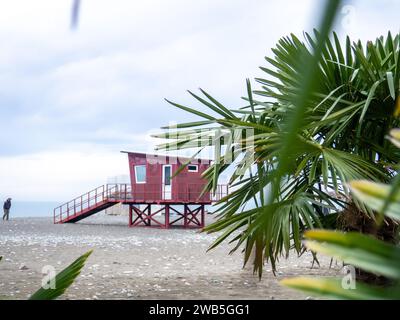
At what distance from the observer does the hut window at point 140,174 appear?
24516 millimetres

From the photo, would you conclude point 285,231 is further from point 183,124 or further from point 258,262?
point 183,124

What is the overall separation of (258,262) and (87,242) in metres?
11.8

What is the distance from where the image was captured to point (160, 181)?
23984 millimetres

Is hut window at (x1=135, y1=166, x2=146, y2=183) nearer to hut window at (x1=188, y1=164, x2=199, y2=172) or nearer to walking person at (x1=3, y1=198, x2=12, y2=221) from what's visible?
hut window at (x1=188, y1=164, x2=199, y2=172)

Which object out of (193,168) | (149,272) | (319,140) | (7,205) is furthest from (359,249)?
(7,205)

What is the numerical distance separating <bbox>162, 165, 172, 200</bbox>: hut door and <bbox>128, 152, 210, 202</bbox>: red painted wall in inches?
5.7

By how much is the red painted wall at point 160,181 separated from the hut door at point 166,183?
15 centimetres

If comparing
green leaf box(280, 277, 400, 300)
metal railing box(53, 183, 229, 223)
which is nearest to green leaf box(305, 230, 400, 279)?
green leaf box(280, 277, 400, 300)

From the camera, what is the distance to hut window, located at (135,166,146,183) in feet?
80.4

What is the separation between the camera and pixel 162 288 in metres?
7.60

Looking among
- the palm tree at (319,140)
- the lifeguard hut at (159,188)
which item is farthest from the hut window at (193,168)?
the palm tree at (319,140)

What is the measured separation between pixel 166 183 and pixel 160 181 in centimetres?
37

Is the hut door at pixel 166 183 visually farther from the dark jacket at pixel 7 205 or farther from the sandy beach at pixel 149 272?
the dark jacket at pixel 7 205

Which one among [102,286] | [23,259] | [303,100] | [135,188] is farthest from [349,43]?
[135,188]
